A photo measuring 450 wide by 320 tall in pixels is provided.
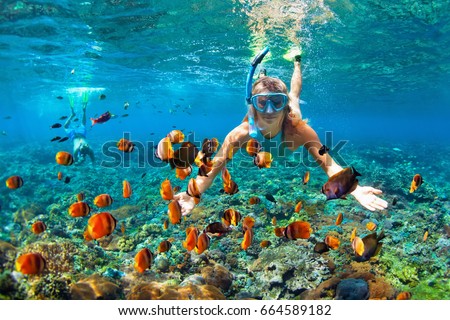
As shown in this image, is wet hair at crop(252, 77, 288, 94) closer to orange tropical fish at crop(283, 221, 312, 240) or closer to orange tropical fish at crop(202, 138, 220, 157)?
orange tropical fish at crop(202, 138, 220, 157)

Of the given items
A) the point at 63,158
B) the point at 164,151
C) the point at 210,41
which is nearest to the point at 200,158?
the point at 164,151

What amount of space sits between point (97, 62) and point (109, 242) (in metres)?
20.5

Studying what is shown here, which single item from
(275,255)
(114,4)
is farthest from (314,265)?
(114,4)

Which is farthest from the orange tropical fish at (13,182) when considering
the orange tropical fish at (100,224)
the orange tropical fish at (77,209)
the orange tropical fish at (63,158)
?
the orange tropical fish at (100,224)

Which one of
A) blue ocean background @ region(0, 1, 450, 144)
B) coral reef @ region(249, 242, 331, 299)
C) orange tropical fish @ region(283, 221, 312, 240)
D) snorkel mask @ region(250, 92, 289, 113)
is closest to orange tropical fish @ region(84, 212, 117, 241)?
orange tropical fish @ region(283, 221, 312, 240)

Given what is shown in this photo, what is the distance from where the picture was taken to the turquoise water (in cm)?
623

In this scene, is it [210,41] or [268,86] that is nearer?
[268,86]

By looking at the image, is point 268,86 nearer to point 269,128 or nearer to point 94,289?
point 269,128

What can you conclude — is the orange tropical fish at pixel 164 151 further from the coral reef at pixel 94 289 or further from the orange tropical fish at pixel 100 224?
the coral reef at pixel 94 289

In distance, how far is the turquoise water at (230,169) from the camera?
6.23m

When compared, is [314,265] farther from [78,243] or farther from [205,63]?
[205,63]

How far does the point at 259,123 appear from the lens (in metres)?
5.58

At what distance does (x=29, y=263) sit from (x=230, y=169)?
47.3ft

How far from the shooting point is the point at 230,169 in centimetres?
1784
